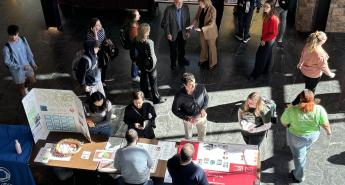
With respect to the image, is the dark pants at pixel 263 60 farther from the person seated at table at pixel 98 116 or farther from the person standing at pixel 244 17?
the person seated at table at pixel 98 116

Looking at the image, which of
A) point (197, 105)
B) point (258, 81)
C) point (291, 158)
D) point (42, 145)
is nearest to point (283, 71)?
point (258, 81)

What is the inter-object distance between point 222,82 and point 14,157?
13.7ft

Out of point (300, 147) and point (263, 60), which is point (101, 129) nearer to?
point (300, 147)

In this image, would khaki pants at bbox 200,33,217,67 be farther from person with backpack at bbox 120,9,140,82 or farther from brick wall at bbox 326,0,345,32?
brick wall at bbox 326,0,345,32

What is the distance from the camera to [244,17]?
1018cm

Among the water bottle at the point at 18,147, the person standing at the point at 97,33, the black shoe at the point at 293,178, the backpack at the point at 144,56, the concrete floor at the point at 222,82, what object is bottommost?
the black shoe at the point at 293,178

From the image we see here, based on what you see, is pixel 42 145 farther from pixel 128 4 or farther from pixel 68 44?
pixel 128 4

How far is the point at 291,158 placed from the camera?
7605 mm

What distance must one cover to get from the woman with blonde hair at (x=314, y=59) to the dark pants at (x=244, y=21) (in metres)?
2.41

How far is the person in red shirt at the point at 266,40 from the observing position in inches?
332

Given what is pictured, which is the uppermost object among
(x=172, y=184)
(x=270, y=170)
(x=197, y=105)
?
(x=197, y=105)

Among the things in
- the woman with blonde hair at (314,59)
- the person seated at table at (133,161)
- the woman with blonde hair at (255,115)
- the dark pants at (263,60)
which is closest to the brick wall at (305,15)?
the dark pants at (263,60)


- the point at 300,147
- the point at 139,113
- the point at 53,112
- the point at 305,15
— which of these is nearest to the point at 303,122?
the point at 300,147

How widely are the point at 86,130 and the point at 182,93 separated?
4.69 ft
